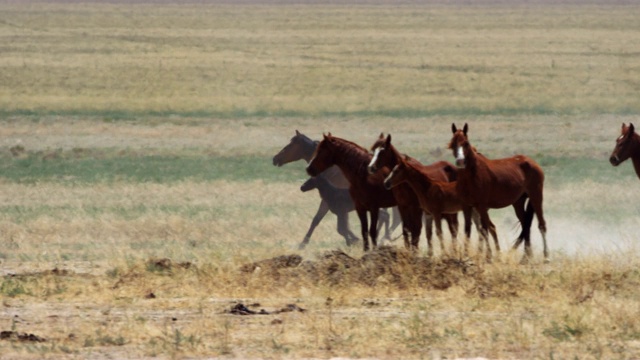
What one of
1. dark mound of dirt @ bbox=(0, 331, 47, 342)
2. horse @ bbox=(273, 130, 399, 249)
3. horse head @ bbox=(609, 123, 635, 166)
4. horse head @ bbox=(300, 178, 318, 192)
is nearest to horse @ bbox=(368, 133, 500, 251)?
horse head @ bbox=(609, 123, 635, 166)

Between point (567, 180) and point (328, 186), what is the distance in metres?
7.40

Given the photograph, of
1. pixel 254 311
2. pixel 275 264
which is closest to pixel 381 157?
pixel 275 264

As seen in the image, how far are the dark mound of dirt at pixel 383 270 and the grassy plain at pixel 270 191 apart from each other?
1.6 inches

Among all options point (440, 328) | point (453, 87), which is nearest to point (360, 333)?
point (440, 328)

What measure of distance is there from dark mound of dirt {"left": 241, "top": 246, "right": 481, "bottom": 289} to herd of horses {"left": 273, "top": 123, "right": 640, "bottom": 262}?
1.52ft

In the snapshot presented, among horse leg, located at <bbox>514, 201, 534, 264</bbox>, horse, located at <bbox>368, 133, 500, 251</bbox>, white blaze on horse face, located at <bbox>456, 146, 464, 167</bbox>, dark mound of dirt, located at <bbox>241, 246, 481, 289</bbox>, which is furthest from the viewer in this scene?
horse leg, located at <bbox>514, 201, 534, 264</bbox>

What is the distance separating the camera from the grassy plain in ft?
30.9

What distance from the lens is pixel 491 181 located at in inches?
508

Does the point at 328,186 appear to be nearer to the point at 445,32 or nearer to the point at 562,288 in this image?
the point at 562,288

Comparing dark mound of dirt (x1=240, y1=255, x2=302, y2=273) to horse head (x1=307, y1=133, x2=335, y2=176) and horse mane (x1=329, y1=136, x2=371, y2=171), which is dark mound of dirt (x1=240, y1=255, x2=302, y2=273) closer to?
horse mane (x1=329, y1=136, x2=371, y2=171)

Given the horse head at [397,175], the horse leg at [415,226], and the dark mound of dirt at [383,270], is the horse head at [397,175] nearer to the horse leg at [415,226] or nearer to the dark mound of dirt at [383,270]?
the horse leg at [415,226]

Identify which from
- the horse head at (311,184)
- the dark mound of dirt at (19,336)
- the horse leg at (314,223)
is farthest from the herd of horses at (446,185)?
the dark mound of dirt at (19,336)

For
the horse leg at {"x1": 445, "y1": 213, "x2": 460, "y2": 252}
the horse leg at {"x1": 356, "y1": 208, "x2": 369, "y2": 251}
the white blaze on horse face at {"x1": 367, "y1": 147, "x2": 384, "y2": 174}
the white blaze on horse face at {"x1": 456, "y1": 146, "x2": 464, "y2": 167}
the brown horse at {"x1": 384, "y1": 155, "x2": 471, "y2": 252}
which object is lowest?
the horse leg at {"x1": 356, "y1": 208, "x2": 369, "y2": 251}

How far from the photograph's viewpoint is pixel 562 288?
11008 millimetres
